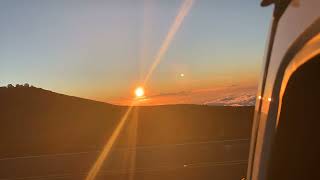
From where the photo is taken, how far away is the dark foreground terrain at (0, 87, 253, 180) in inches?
771

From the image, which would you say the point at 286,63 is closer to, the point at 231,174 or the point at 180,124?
the point at 231,174

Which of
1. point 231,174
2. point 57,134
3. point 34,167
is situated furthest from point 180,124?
point 231,174

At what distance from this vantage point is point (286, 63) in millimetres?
1491

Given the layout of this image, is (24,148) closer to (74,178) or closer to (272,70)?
(74,178)

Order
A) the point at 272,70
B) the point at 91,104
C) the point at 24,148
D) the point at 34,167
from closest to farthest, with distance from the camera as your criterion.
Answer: the point at 272,70 → the point at 34,167 → the point at 24,148 → the point at 91,104

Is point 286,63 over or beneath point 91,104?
beneath

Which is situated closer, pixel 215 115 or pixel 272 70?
pixel 272 70

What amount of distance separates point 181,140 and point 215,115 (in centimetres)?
1438

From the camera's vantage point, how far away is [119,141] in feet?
109

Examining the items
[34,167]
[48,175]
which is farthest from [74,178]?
[34,167]

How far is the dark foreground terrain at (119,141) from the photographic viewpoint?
64.2 ft

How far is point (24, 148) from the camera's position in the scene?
105ft

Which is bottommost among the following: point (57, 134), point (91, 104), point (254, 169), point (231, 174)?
point (254, 169)

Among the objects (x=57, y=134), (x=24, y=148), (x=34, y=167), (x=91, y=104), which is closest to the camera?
(x=34, y=167)
